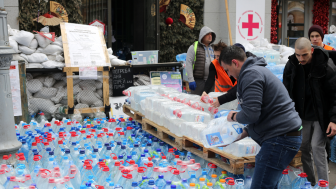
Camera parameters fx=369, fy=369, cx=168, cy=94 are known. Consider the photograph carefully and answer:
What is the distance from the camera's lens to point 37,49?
7.21 meters

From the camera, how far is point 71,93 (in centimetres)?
684

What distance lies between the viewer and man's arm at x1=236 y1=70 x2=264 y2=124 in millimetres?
2730

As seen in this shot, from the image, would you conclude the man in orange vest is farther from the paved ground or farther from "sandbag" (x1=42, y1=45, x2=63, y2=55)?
"sandbag" (x1=42, y1=45, x2=63, y2=55)

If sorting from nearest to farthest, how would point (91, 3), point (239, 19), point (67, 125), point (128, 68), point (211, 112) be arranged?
point (211, 112), point (67, 125), point (128, 68), point (91, 3), point (239, 19)

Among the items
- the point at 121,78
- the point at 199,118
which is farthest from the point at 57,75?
the point at 199,118

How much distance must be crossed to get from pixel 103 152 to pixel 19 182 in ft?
4.53

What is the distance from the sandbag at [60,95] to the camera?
710 centimetres

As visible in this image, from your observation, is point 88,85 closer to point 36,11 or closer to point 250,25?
point 36,11

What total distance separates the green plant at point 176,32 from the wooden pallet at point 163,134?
251 inches

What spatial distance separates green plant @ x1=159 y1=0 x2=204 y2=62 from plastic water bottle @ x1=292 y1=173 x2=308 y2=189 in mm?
8314

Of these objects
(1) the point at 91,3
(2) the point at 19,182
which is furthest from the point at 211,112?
(1) the point at 91,3

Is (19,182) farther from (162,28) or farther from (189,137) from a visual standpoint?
(162,28)

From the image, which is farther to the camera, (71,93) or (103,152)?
(71,93)

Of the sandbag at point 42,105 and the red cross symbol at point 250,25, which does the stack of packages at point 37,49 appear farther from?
the red cross symbol at point 250,25
